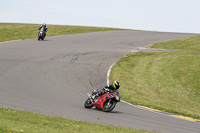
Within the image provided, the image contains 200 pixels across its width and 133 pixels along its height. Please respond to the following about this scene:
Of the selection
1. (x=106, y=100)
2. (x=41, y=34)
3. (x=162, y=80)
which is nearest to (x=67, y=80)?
(x=162, y=80)

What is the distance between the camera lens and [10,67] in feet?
78.6

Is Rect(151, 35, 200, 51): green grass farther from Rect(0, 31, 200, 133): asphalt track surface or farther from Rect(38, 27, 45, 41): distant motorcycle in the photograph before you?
Rect(38, 27, 45, 41): distant motorcycle

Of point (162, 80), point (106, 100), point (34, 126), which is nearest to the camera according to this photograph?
point (34, 126)

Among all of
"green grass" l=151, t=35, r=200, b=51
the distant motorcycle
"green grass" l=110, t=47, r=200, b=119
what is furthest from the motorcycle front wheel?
"green grass" l=151, t=35, r=200, b=51

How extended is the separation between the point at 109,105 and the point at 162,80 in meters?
10.9

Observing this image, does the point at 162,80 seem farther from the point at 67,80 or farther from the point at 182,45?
the point at 182,45

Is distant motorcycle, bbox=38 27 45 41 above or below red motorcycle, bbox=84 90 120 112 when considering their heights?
above

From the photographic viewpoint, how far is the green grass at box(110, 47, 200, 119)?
2005 cm

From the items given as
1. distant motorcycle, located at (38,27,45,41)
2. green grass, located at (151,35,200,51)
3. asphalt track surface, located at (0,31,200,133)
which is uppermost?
green grass, located at (151,35,200,51)

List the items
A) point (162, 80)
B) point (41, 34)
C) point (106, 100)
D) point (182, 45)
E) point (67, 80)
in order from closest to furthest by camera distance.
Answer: point (106, 100)
point (67, 80)
point (162, 80)
point (41, 34)
point (182, 45)

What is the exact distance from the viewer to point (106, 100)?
1510 centimetres

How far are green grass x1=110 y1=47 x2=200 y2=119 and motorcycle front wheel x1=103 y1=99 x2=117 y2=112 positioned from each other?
411 cm

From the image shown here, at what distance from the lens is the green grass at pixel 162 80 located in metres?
20.0

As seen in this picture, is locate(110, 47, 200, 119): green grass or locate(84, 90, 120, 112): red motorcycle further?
locate(110, 47, 200, 119): green grass
